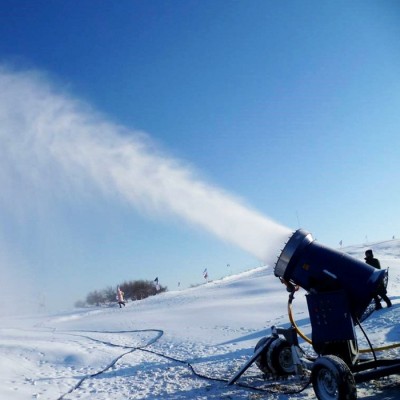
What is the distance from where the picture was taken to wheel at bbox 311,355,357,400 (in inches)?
217

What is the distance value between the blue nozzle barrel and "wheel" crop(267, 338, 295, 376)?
49.5 inches

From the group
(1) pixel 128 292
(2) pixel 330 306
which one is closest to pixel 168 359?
(2) pixel 330 306

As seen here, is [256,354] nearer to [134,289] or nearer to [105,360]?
[105,360]

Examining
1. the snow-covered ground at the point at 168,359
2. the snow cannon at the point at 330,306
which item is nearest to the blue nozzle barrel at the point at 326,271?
the snow cannon at the point at 330,306

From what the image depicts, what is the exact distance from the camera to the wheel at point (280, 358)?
760cm

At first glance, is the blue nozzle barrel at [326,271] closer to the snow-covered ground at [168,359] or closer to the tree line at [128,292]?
the snow-covered ground at [168,359]

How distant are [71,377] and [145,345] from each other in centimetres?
391

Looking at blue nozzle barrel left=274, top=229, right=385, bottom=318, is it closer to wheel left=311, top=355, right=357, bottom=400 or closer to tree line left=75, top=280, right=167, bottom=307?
wheel left=311, top=355, right=357, bottom=400

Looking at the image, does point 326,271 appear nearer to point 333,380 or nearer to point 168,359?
point 333,380

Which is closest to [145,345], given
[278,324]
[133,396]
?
[278,324]

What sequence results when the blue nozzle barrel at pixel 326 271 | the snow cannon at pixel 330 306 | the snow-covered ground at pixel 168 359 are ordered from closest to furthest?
1. the snow cannon at pixel 330 306
2. the blue nozzle barrel at pixel 326 271
3. the snow-covered ground at pixel 168 359

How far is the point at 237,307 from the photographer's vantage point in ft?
60.4

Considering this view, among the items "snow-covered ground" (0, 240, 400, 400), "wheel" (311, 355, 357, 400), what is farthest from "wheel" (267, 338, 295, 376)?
"wheel" (311, 355, 357, 400)

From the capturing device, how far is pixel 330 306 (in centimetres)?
654
